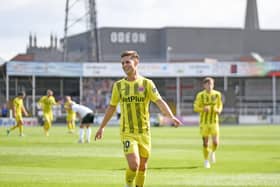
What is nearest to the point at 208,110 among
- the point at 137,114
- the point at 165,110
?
the point at 165,110

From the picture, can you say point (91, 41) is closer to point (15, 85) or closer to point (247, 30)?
point (15, 85)

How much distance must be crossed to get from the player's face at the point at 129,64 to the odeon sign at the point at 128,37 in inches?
3306

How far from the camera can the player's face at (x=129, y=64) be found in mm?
11703

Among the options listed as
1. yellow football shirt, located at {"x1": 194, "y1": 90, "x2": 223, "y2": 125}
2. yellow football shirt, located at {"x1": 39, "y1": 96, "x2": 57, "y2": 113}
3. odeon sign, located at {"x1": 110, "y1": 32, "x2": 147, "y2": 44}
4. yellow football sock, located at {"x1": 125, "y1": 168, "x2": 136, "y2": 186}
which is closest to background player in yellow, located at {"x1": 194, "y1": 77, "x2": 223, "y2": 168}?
yellow football shirt, located at {"x1": 194, "y1": 90, "x2": 223, "y2": 125}

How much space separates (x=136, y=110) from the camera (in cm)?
1205

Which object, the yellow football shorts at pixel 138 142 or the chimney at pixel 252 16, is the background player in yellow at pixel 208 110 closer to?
the yellow football shorts at pixel 138 142

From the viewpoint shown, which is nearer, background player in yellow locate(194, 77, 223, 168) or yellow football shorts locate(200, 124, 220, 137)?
background player in yellow locate(194, 77, 223, 168)

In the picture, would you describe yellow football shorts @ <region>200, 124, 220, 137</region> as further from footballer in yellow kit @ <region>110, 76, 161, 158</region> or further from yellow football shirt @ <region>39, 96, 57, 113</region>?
yellow football shirt @ <region>39, 96, 57, 113</region>

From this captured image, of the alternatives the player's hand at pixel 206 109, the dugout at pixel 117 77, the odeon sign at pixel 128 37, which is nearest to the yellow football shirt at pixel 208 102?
the player's hand at pixel 206 109

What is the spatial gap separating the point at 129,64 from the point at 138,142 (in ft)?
4.08

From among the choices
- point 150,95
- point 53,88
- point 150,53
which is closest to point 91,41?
point 53,88

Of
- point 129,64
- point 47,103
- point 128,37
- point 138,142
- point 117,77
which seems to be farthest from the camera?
point 128,37

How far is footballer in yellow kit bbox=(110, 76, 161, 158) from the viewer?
12.0 meters

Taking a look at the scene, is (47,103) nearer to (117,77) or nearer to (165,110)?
(165,110)
